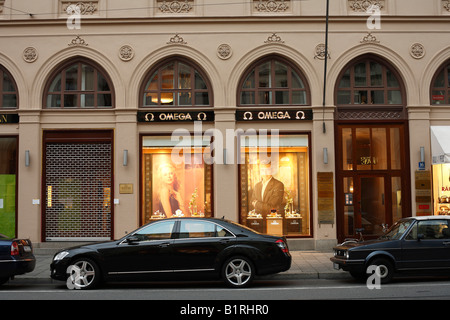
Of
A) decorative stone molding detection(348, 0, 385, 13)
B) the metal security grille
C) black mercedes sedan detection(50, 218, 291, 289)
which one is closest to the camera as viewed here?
black mercedes sedan detection(50, 218, 291, 289)

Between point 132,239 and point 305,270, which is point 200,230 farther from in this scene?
point 305,270

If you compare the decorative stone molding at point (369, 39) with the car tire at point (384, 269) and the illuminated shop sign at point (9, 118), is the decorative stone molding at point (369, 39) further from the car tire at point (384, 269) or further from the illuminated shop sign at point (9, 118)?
the illuminated shop sign at point (9, 118)

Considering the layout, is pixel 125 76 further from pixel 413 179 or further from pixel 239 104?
pixel 413 179

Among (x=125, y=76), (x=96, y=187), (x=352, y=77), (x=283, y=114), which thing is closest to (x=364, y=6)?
(x=352, y=77)

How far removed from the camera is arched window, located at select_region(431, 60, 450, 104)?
1623 centimetres

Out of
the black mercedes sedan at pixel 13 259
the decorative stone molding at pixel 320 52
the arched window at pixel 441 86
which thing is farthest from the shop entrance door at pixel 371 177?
the black mercedes sedan at pixel 13 259

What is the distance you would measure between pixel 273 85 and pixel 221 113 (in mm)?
2060

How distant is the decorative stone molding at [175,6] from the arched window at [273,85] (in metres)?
2.99

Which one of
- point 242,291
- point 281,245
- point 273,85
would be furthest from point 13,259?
point 273,85

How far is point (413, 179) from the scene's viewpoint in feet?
51.5

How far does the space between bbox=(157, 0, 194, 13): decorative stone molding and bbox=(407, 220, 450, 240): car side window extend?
10252 millimetres

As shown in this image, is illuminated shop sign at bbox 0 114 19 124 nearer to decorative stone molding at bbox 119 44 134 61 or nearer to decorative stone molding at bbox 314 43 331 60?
decorative stone molding at bbox 119 44 134 61

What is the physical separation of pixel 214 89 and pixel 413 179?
23.7 ft

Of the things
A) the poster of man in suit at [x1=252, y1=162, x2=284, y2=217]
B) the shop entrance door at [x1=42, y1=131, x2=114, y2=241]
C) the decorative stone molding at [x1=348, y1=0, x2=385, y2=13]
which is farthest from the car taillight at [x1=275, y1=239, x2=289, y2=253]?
the decorative stone molding at [x1=348, y1=0, x2=385, y2=13]
